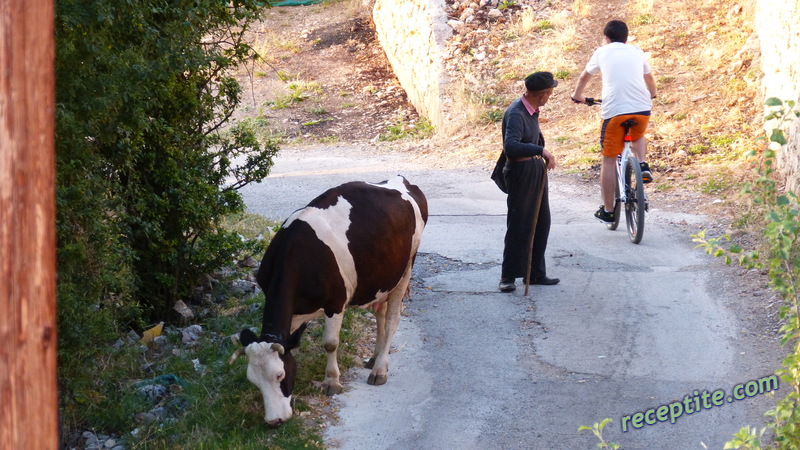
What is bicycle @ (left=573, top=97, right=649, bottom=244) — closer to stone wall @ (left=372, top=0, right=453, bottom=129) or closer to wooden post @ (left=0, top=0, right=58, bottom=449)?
stone wall @ (left=372, top=0, right=453, bottom=129)

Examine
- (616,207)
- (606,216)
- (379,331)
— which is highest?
(616,207)

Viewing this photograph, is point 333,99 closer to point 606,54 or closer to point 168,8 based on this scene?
point 606,54

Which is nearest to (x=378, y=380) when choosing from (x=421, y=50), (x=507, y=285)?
(x=507, y=285)

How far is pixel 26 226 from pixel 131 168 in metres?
5.04

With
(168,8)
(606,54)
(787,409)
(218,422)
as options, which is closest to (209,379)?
(218,422)

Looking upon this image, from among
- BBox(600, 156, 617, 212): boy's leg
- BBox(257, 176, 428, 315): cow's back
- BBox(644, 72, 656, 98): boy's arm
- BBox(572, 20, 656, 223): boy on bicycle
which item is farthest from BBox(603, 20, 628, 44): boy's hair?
BBox(257, 176, 428, 315): cow's back

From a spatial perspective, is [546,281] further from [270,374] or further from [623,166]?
[270,374]

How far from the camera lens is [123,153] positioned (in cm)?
696

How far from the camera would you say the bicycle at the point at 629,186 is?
937 centimetres

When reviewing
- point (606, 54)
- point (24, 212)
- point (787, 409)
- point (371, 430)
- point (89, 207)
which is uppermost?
point (606, 54)

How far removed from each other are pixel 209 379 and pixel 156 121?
98.1 inches

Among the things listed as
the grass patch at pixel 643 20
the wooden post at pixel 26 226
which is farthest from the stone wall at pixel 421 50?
the wooden post at pixel 26 226

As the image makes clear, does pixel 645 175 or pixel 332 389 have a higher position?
pixel 645 175

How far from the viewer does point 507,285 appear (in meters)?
8.34
